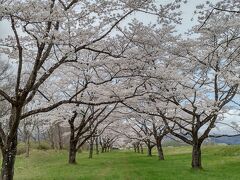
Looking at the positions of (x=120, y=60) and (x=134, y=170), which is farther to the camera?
(x=134, y=170)

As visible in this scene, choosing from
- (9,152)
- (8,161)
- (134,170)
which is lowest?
(134,170)

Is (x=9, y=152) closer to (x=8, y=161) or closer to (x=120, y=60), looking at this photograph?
(x=8, y=161)

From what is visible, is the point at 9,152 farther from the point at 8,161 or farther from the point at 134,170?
the point at 134,170

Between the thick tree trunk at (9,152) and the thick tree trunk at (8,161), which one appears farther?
the thick tree trunk at (8,161)

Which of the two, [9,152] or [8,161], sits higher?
[9,152]

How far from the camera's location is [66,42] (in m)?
14.3

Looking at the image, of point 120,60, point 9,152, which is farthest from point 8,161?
point 120,60

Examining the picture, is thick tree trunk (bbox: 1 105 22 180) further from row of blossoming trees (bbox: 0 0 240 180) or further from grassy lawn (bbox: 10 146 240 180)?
grassy lawn (bbox: 10 146 240 180)

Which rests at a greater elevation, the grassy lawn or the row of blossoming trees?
the row of blossoming trees

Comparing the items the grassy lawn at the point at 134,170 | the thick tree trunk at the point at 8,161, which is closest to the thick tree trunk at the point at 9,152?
the thick tree trunk at the point at 8,161

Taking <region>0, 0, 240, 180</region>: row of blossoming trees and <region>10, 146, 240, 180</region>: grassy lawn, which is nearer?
<region>0, 0, 240, 180</region>: row of blossoming trees

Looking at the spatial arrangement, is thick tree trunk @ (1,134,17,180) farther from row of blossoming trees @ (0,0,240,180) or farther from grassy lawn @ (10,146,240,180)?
grassy lawn @ (10,146,240,180)

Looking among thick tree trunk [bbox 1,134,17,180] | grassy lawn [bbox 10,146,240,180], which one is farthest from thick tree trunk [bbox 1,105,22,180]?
grassy lawn [bbox 10,146,240,180]

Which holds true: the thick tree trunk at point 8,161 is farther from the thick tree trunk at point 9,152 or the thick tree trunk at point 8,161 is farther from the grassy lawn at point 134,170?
the grassy lawn at point 134,170
